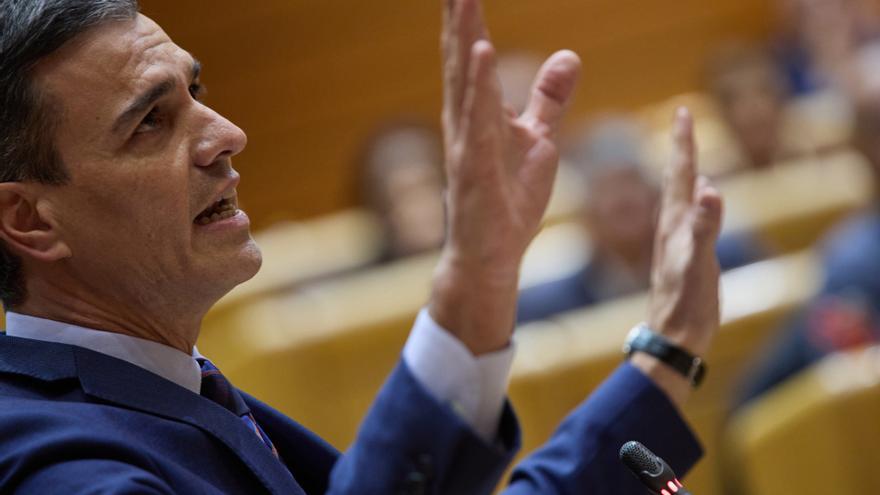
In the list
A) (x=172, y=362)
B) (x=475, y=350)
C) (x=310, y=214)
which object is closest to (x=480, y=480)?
(x=475, y=350)

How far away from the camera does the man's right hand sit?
2.85 ft

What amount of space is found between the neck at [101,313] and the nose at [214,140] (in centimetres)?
8

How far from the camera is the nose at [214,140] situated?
0.67 m

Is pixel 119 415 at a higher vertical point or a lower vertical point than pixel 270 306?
higher

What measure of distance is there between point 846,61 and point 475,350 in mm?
1939

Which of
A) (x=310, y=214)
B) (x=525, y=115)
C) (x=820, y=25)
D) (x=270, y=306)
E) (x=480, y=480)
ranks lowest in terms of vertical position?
(x=310, y=214)

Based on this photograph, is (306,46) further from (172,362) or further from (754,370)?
(172,362)

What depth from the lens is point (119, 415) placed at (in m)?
0.61

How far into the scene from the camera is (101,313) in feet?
2.20

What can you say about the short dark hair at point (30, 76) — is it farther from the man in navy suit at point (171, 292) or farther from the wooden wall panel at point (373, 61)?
the wooden wall panel at point (373, 61)

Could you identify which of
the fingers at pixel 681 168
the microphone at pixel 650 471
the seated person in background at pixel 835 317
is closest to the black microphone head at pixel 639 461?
the microphone at pixel 650 471

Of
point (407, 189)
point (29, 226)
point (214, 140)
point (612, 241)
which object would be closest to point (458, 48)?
point (214, 140)

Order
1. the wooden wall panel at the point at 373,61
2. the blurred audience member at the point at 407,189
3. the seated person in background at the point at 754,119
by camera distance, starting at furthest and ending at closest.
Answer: the wooden wall panel at the point at 373,61 < the seated person in background at the point at 754,119 < the blurred audience member at the point at 407,189

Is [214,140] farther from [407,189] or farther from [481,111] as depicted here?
[407,189]
